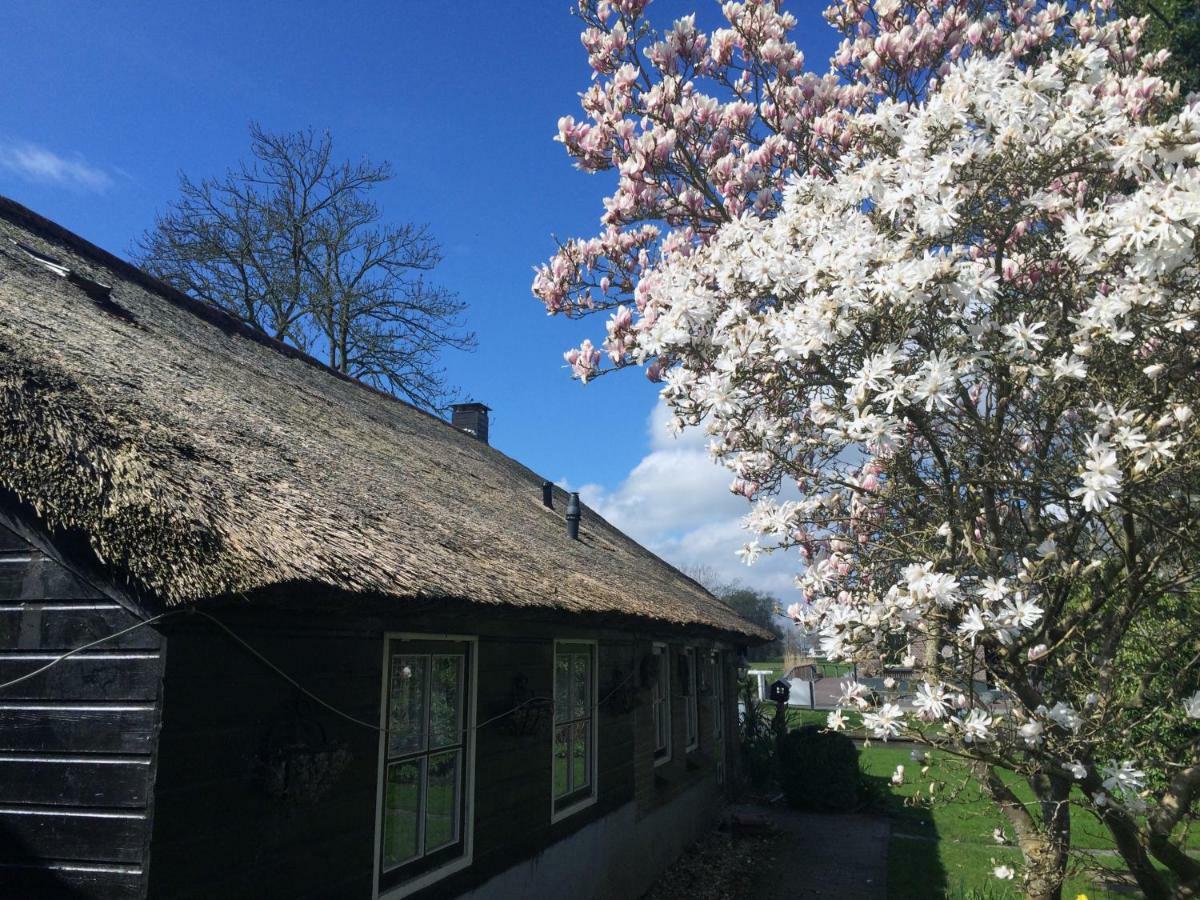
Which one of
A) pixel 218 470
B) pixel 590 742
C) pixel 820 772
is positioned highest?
pixel 218 470

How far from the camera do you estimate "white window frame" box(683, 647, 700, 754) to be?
1137 centimetres

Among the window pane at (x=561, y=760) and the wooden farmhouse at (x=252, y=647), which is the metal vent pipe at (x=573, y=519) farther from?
the window pane at (x=561, y=760)

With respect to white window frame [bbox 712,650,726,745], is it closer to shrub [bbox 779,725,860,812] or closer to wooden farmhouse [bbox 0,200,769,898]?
shrub [bbox 779,725,860,812]

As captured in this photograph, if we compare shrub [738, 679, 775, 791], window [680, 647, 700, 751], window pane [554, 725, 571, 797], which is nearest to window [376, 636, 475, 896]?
window pane [554, 725, 571, 797]

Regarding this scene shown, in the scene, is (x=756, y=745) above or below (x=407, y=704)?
below

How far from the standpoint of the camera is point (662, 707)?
10.3 meters

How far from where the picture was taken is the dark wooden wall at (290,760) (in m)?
3.41

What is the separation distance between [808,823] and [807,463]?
25.2ft

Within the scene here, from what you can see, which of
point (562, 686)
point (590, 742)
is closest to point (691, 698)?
point (590, 742)

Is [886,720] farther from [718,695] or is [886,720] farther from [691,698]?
[718,695]

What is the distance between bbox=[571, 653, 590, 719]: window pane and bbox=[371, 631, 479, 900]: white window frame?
2.16 m

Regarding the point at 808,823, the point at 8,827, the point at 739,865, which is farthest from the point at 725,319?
the point at 808,823

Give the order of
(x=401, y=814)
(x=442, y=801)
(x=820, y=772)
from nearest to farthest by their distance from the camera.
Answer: (x=401, y=814), (x=442, y=801), (x=820, y=772)

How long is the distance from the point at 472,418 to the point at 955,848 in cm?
1004
